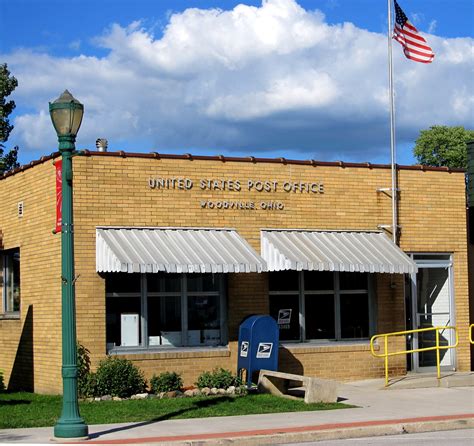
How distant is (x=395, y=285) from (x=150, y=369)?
6.01m

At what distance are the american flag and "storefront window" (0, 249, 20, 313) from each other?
9.93 metres

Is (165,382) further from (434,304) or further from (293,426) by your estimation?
(434,304)

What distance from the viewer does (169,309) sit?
789 inches

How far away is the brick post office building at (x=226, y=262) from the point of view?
1927 cm

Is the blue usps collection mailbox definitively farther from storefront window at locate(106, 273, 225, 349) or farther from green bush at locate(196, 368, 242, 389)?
storefront window at locate(106, 273, 225, 349)

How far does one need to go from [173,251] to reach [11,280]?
5350mm

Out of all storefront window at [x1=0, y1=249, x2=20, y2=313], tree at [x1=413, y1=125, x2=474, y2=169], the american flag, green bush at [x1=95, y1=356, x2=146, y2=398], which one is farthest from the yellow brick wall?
tree at [x1=413, y1=125, x2=474, y2=169]

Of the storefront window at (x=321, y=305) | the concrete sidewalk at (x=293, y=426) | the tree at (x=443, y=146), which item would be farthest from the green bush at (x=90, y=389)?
the tree at (x=443, y=146)

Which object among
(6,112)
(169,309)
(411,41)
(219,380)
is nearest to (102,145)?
(169,309)

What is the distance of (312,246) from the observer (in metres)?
20.5

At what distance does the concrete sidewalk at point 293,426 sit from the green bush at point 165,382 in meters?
3.37

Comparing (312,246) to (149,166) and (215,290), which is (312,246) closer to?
(215,290)

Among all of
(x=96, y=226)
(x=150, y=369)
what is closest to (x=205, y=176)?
(x=96, y=226)

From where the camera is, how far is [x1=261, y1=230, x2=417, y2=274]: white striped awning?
1984 cm
